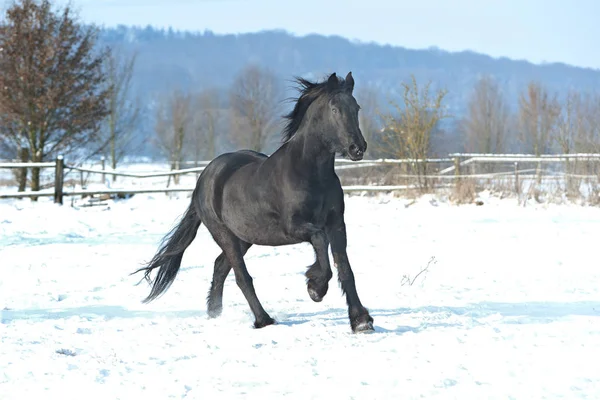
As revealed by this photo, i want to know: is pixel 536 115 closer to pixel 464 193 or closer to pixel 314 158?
pixel 464 193

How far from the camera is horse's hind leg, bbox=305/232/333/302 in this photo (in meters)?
4.72

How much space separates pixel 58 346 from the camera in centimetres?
459

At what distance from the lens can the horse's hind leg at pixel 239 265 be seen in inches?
209

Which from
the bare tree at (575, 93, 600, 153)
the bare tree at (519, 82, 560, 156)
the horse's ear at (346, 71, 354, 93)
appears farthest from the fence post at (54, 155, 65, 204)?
the bare tree at (519, 82, 560, 156)

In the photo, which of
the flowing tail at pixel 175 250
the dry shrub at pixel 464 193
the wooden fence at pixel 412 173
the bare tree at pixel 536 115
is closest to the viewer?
the flowing tail at pixel 175 250

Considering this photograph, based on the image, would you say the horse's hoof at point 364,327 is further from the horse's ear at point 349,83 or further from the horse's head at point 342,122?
the horse's ear at point 349,83

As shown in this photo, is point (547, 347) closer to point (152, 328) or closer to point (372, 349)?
point (372, 349)

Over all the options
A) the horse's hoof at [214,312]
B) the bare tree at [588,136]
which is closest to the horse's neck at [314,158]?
the horse's hoof at [214,312]

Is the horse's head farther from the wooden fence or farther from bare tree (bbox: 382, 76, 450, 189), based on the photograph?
bare tree (bbox: 382, 76, 450, 189)

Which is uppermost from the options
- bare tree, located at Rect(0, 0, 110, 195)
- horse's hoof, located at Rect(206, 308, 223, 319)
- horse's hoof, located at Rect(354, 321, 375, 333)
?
bare tree, located at Rect(0, 0, 110, 195)

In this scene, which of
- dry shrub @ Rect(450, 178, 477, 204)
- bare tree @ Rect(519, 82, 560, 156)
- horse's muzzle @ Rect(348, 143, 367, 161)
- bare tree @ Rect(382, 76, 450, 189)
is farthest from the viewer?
bare tree @ Rect(519, 82, 560, 156)

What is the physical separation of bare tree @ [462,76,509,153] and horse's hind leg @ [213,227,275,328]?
45015 mm

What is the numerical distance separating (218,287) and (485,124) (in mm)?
50047

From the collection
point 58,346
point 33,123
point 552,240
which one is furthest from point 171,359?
point 33,123
